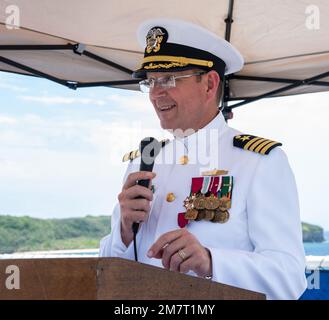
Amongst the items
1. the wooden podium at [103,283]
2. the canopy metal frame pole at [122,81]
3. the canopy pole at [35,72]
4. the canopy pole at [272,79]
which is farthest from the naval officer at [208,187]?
the canopy pole at [272,79]

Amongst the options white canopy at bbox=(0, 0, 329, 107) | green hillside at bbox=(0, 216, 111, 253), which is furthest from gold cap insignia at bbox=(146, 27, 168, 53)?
green hillside at bbox=(0, 216, 111, 253)

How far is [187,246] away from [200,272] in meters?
0.15

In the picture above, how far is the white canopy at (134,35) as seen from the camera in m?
3.46

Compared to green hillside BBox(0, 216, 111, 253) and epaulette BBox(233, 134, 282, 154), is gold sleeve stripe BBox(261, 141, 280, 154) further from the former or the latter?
green hillside BBox(0, 216, 111, 253)

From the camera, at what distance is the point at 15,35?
143 inches

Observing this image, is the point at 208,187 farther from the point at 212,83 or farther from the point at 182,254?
the point at 182,254

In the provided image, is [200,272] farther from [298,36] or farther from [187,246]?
[298,36]

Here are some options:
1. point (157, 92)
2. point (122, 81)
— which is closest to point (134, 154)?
Answer: point (157, 92)

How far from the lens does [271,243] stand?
5.80ft

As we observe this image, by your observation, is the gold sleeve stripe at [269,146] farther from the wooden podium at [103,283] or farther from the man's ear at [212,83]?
the wooden podium at [103,283]

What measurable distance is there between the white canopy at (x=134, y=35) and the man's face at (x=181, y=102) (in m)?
1.48

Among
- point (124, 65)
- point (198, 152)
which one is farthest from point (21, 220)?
point (198, 152)

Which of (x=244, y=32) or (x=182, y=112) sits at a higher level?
(x=244, y=32)
